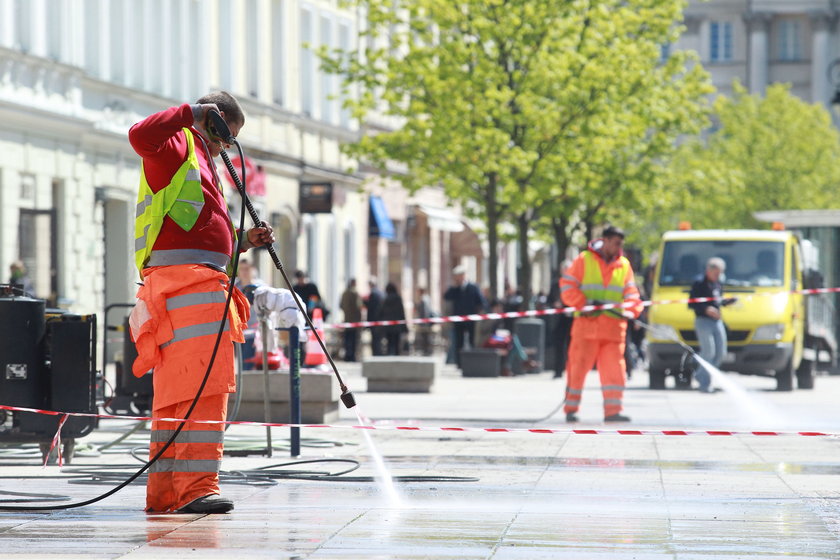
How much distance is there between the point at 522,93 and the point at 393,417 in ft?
50.9

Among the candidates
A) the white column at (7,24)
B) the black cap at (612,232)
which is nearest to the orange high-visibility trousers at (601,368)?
the black cap at (612,232)

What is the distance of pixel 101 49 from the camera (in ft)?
98.9

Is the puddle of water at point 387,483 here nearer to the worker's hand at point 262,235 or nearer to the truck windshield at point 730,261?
the worker's hand at point 262,235

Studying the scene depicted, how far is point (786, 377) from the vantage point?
24.1 metres

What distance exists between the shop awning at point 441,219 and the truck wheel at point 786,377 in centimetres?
2663

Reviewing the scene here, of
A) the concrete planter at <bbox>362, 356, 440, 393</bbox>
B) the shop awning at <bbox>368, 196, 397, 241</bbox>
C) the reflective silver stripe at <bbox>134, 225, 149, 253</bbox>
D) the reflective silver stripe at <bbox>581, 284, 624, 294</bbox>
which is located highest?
the shop awning at <bbox>368, 196, 397, 241</bbox>

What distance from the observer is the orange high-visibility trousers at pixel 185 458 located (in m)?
8.50

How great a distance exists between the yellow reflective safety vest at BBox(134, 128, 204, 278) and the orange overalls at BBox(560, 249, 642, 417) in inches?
303

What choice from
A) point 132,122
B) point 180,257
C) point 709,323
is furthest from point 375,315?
point 180,257

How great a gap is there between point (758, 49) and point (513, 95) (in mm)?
63379

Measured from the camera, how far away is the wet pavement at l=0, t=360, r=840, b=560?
7.39 m

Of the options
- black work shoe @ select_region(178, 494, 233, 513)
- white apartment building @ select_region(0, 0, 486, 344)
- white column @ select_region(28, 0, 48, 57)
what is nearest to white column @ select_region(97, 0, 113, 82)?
white apartment building @ select_region(0, 0, 486, 344)

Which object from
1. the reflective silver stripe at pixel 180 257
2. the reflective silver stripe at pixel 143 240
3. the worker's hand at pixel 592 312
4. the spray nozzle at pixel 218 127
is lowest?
→ the worker's hand at pixel 592 312

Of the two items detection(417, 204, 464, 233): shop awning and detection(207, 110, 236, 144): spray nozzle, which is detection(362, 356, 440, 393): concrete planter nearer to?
detection(207, 110, 236, 144): spray nozzle
